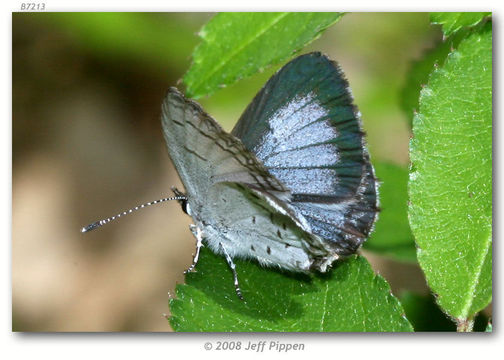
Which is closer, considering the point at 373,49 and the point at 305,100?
the point at 305,100

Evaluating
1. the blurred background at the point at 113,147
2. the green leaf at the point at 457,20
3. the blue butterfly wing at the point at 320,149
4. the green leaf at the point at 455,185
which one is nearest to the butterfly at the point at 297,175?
the blue butterfly wing at the point at 320,149

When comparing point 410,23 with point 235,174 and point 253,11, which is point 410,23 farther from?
point 235,174

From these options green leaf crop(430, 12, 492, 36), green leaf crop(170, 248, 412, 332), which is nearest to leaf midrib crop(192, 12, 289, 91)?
green leaf crop(430, 12, 492, 36)

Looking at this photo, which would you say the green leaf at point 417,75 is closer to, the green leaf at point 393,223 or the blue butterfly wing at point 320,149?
the green leaf at point 393,223

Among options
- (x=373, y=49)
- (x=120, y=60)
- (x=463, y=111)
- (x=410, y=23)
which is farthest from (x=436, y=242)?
(x=120, y=60)

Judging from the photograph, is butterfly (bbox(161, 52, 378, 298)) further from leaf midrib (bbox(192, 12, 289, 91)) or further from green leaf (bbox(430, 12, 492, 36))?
green leaf (bbox(430, 12, 492, 36))

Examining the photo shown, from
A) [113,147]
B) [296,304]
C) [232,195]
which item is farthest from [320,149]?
[113,147]
